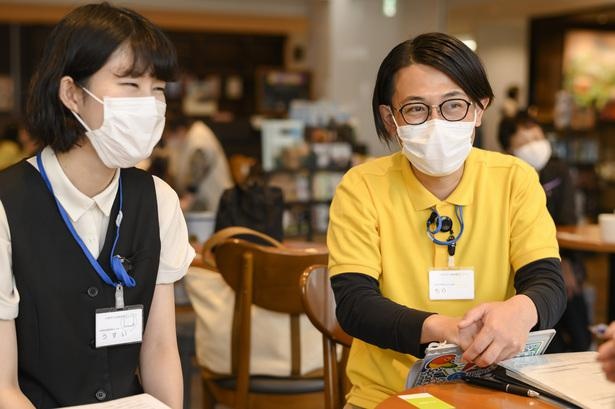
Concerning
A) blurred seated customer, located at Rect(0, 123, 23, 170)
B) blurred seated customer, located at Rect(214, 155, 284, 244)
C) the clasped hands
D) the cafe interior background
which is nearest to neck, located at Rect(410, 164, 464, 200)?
the clasped hands

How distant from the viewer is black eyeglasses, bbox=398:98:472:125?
6.47 feet

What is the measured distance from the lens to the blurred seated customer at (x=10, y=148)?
8102 millimetres

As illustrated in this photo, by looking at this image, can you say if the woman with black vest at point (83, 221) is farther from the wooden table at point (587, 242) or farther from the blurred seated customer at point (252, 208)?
the wooden table at point (587, 242)

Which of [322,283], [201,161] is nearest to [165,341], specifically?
[322,283]

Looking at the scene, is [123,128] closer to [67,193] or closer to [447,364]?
[67,193]

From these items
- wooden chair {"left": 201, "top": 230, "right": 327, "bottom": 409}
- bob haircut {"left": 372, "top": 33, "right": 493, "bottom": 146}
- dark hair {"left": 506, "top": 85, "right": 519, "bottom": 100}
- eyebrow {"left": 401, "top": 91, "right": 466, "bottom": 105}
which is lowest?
wooden chair {"left": 201, "top": 230, "right": 327, "bottom": 409}

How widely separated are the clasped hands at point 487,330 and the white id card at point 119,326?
2.07 ft

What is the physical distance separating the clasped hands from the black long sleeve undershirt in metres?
0.05

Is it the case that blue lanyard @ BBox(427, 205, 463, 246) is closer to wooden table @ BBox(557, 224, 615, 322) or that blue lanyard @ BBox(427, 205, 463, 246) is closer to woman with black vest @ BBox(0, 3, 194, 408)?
woman with black vest @ BBox(0, 3, 194, 408)

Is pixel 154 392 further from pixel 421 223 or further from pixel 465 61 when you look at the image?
pixel 465 61

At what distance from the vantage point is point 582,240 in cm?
447

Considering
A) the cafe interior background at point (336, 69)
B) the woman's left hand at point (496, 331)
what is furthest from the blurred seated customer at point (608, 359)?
the cafe interior background at point (336, 69)

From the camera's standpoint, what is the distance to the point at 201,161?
7914 millimetres

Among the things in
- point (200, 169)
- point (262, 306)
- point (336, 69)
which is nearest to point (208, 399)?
point (262, 306)
